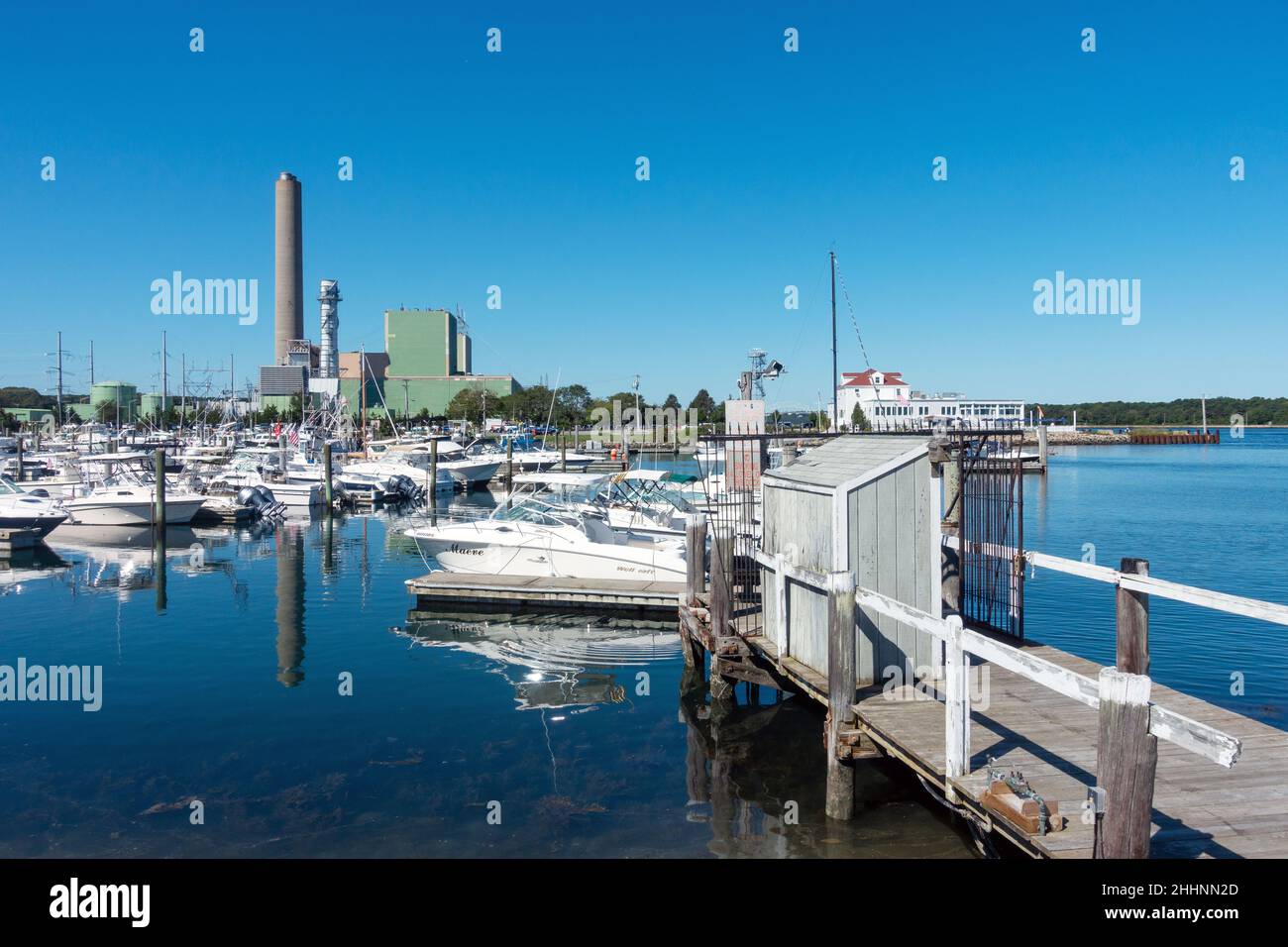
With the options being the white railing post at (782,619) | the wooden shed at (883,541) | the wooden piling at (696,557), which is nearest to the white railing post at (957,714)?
the wooden shed at (883,541)

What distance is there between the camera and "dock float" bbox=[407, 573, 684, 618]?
22.1m

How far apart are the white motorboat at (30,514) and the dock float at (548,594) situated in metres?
20.1

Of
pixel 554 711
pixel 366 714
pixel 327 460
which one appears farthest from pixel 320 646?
pixel 327 460

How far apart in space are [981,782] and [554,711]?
8904 millimetres

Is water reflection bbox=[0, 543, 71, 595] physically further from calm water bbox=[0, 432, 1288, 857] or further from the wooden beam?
the wooden beam

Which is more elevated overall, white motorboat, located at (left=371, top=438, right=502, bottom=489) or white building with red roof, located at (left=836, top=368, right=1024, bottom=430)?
white building with red roof, located at (left=836, top=368, right=1024, bottom=430)

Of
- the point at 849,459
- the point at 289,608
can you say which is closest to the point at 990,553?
the point at 849,459

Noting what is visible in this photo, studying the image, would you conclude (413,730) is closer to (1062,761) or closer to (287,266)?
(1062,761)

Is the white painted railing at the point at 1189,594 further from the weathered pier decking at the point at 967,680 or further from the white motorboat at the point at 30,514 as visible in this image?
the white motorboat at the point at 30,514

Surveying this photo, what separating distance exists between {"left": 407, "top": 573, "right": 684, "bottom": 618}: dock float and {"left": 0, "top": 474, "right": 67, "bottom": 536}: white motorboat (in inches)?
793

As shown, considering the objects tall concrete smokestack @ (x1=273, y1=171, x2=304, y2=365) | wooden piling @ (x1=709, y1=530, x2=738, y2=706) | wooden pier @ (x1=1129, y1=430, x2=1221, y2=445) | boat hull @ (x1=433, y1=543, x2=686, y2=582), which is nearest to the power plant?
tall concrete smokestack @ (x1=273, y1=171, x2=304, y2=365)

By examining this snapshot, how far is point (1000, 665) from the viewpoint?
826 centimetres

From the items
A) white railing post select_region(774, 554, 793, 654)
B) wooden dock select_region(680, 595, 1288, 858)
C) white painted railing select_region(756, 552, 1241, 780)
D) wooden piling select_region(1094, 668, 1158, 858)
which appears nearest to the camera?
white painted railing select_region(756, 552, 1241, 780)
